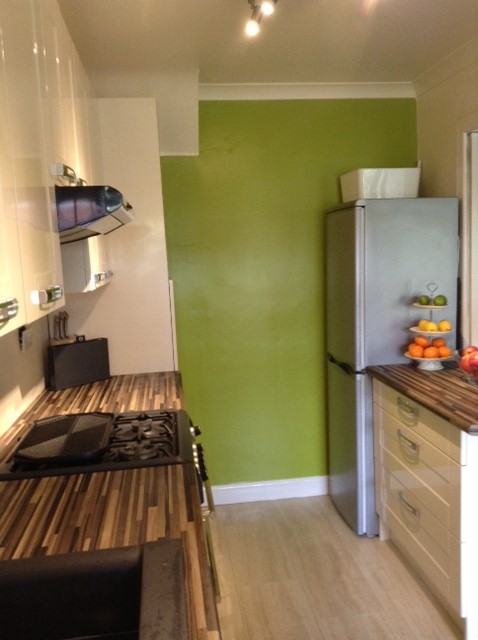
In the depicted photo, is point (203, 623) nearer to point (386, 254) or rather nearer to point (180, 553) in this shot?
point (180, 553)

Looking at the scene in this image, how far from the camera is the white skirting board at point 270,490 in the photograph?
3.17 meters

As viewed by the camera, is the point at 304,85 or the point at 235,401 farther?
the point at 235,401

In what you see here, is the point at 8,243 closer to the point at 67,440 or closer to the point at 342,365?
the point at 67,440

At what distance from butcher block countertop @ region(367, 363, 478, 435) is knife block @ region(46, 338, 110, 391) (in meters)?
1.32

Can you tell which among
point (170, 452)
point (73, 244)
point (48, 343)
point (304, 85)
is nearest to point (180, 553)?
point (170, 452)

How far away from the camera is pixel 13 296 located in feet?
3.24

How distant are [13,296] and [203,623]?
0.67 meters

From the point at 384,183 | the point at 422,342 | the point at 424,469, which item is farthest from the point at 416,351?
the point at 384,183

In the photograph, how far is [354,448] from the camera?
2699mm

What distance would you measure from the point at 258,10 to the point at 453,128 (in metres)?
1.36

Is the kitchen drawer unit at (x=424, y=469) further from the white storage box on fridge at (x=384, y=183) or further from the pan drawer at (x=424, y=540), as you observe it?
the white storage box on fridge at (x=384, y=183)

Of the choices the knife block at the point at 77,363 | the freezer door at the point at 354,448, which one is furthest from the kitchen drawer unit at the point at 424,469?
the knife block at the point at 77,363

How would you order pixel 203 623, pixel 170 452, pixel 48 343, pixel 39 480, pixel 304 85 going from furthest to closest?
pixel 304 85, pixel 48 343, pixel 170 452, pixel 39 480, pixel 203 623

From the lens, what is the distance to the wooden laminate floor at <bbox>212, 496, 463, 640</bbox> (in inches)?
82.4
